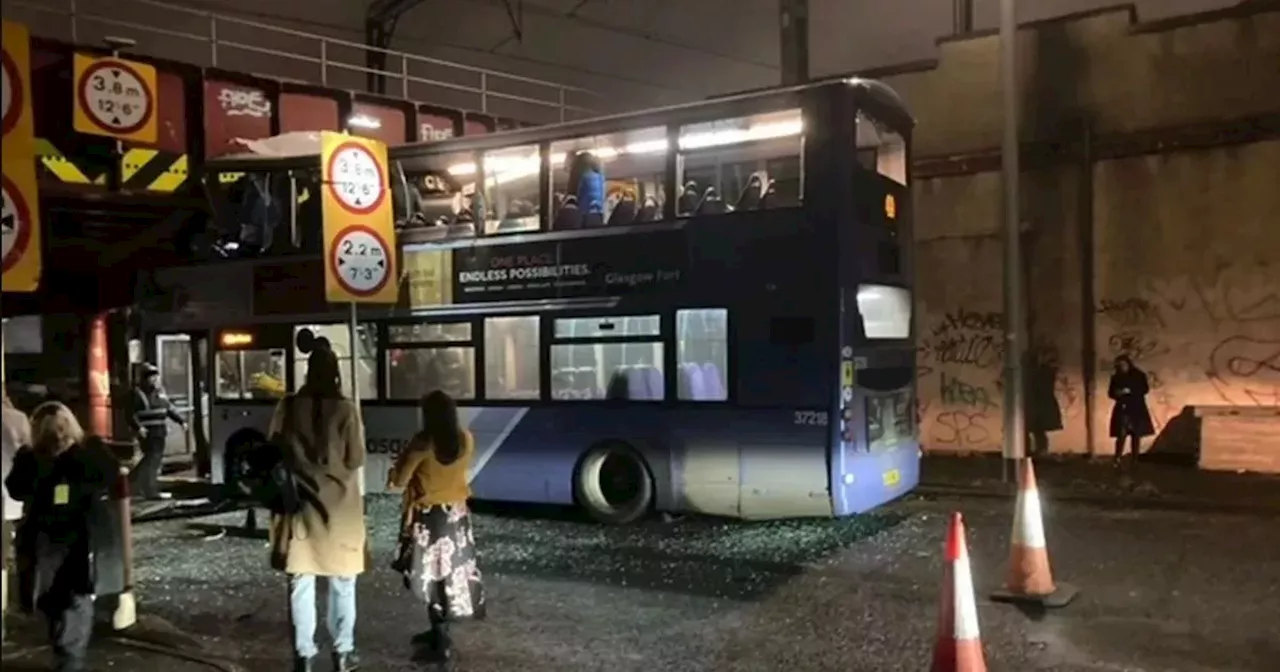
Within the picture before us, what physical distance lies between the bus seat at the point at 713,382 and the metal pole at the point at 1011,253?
4.63m

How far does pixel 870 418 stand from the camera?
1108 cm

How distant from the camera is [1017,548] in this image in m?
8.16

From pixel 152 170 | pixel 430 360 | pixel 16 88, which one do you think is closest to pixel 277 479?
pixel 16 88

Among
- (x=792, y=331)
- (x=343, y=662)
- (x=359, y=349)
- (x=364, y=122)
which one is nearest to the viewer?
(x=343, y=662)

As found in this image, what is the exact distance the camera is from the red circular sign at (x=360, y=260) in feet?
26.9

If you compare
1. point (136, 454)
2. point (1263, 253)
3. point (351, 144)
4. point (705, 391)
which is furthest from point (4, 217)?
point (1263, 253)

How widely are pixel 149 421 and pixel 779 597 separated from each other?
8.59 metres

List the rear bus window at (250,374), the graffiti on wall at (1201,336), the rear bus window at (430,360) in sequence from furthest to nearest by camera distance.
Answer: the graffiti on wall at (1201,336), the rear bus window at (250,374), the rear bus window at (430,360)

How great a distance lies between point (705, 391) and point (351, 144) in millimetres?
4392

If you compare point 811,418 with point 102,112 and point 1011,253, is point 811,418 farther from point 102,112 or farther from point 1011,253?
point 102,112

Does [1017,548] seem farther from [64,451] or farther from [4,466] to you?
[4,466]

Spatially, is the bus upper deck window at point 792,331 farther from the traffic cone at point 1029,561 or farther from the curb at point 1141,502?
the curb at point 1141,502

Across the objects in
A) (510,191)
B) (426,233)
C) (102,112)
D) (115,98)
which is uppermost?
(115,98)

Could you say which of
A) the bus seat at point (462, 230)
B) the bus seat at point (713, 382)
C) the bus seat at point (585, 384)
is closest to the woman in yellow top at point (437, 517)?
the bus seat at point (713, 382)
